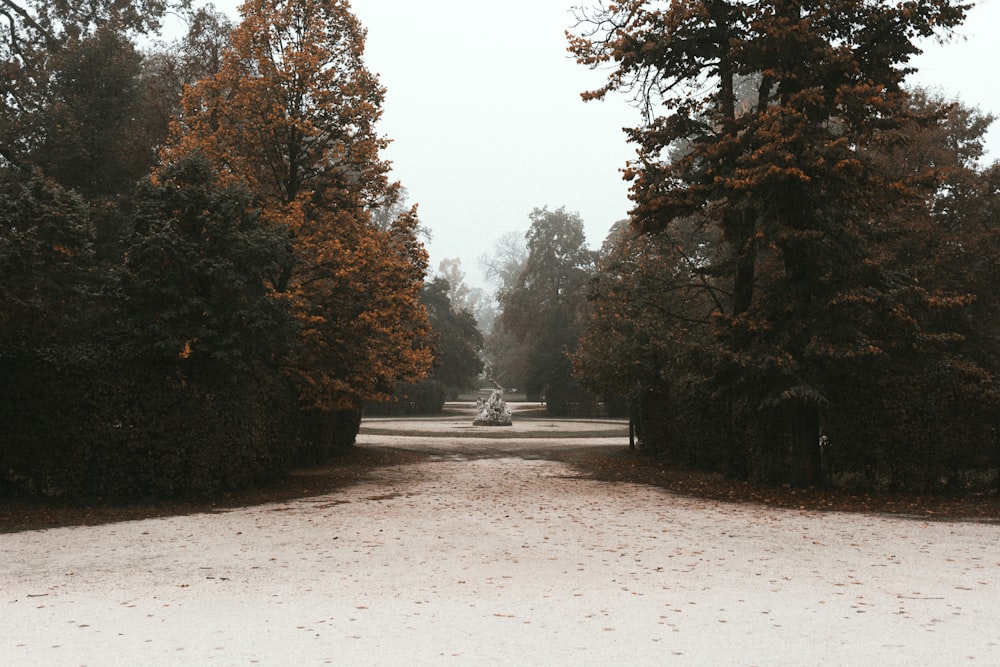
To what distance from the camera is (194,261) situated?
12297 mm

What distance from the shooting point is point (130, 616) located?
5.89 meters

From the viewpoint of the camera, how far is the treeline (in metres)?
11.9

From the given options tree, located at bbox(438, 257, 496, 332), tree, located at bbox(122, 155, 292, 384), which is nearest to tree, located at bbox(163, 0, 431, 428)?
tree, located at bbox(122, 155, 292, 384)

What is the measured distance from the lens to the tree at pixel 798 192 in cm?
1277

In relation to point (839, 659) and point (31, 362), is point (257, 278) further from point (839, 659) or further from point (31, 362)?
point (839, 659)

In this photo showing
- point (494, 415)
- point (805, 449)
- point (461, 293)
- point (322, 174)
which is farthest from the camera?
point (461, 293)

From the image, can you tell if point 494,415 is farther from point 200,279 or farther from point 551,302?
point 200,279

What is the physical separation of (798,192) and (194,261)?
10.4m

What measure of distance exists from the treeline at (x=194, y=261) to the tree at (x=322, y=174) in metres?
0.05

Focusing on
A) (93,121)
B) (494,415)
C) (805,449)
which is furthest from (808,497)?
(494,415)

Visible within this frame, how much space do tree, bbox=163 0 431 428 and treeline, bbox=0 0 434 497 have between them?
5cm

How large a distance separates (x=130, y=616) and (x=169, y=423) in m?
6.63

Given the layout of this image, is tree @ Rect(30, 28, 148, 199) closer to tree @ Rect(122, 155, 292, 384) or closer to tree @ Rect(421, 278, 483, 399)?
tree @ Rect(122, 155, 292, 384)

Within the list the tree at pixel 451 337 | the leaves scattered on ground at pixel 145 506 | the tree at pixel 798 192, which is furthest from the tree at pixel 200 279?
the tree at pixel 451 337
